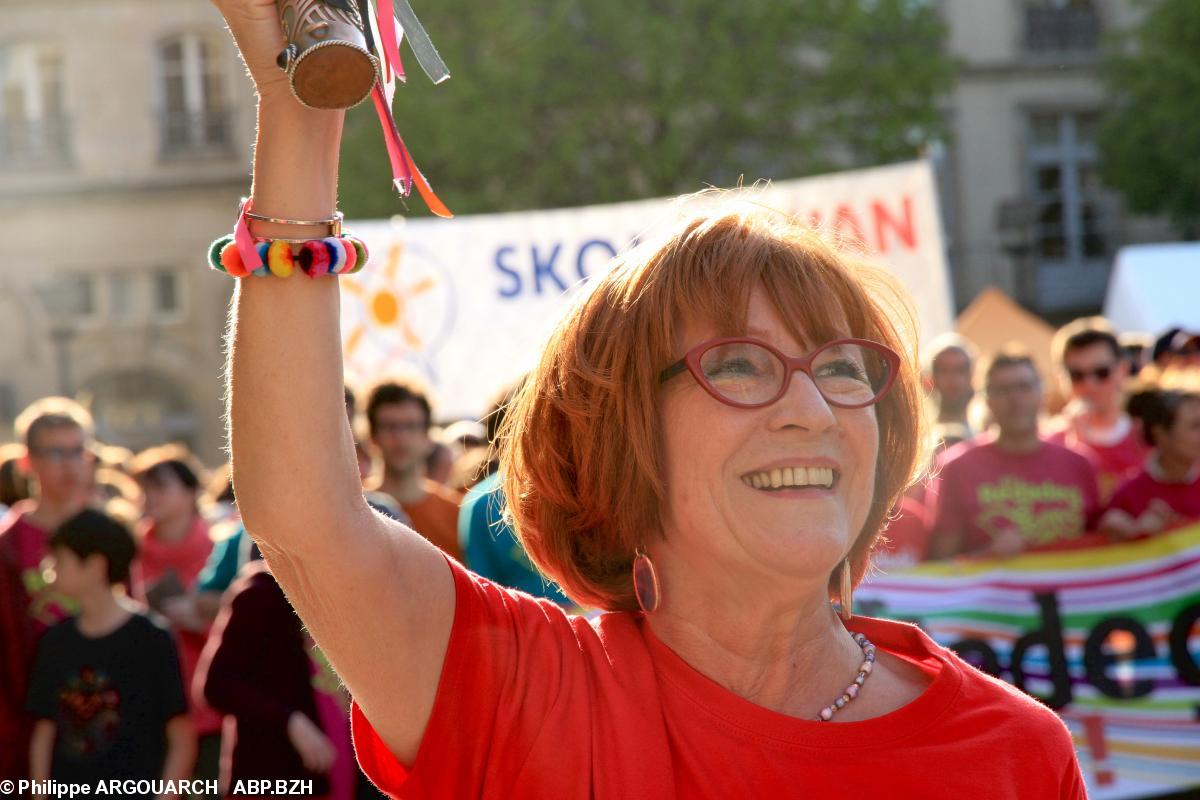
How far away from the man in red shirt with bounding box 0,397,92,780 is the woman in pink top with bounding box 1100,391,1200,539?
3.64 m

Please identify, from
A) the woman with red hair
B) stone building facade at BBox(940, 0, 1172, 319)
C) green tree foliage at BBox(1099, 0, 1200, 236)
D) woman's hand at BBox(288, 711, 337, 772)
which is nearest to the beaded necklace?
the woman with red hair

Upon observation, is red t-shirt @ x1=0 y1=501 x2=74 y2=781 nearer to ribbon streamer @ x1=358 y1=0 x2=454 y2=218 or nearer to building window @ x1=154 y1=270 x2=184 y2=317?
ribbon streamer @ x1=358 y1=0 x2=454 y2=218

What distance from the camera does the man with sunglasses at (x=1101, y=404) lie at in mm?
6969

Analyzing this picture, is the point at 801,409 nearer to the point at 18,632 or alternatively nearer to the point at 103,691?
the point at 103,691

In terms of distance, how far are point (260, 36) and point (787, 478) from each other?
77cm

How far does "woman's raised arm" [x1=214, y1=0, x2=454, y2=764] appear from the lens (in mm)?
1590

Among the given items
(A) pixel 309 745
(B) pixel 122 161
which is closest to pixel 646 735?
(A) pixel 309 745

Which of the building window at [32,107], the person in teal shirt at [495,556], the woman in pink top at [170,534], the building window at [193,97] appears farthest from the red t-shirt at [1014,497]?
the building window at [32,107]

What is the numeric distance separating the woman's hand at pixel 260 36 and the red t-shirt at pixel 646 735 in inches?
22.7

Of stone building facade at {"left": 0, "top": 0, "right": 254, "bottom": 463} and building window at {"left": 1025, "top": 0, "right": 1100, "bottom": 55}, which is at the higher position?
building window at {"left": 1025, "top": 0, "right": 1100, "bottom": 55}

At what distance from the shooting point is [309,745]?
423 centimetres

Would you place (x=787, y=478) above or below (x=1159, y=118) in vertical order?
below

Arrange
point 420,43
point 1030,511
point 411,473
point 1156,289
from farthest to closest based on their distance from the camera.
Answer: point 1156,289 < point 1030,511 < point 411,473 < point 420,43

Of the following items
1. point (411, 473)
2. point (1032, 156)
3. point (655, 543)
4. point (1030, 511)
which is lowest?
point (1030, 511)
